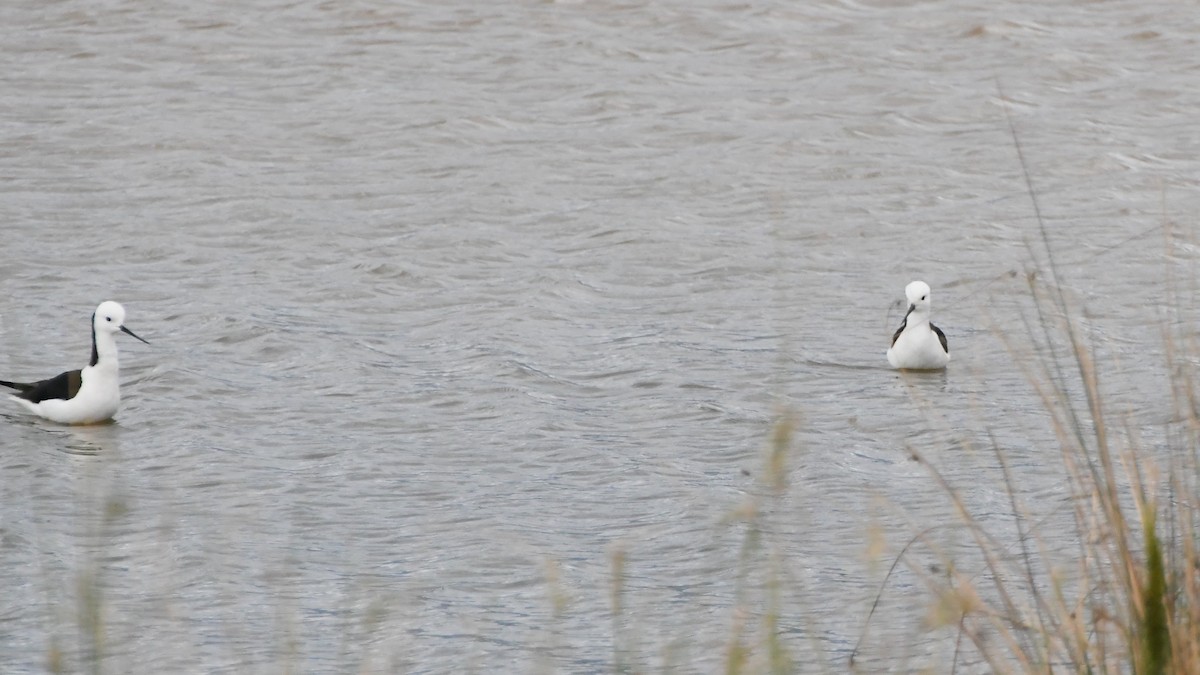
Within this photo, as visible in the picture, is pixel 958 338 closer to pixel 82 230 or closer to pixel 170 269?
pixel 170 269

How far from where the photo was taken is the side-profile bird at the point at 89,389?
1059 centimetres

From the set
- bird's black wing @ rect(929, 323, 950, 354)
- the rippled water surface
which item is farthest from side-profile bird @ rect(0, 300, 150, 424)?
bird's black wing @ rect(929, 323, 950, 354)

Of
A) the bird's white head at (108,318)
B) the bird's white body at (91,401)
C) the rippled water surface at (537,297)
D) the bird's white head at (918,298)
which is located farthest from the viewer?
the bird's white head at (918,298)

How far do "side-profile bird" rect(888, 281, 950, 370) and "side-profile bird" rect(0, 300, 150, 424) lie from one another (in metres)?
4.84

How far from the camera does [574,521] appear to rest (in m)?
8.50

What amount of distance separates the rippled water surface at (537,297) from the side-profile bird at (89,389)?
19 centimetres

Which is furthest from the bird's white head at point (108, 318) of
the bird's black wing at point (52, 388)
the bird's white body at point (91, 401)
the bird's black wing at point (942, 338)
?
the bird's black wing at point (942, 338)

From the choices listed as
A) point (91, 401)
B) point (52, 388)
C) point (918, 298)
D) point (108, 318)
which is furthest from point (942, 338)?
point (52, 388)

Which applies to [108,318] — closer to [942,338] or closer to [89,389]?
[89,389]

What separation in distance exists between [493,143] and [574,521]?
9120mm

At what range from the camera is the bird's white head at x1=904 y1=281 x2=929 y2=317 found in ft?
39.0

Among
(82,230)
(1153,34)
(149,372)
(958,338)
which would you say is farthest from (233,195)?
(1153,34)

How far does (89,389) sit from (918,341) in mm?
5158

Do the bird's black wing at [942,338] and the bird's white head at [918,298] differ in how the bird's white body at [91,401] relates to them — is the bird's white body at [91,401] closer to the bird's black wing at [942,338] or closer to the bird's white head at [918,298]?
the bird's white head at [918,298]
